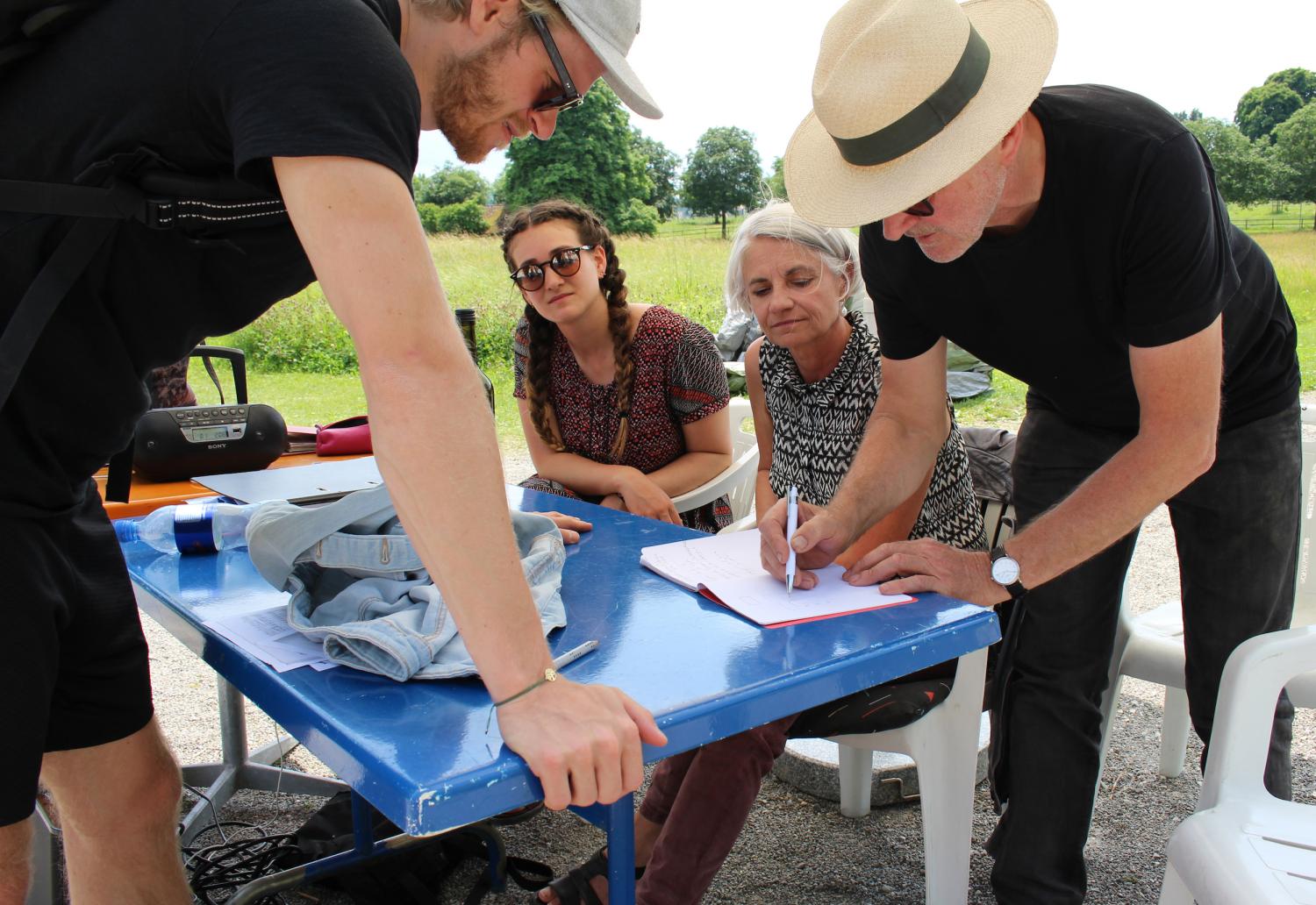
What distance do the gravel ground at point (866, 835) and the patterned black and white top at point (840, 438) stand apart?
72 cm

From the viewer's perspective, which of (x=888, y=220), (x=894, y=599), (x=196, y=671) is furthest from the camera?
(x=196, y=671)

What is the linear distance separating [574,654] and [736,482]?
1953 millimetres

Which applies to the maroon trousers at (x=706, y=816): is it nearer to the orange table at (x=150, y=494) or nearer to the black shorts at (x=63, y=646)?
the black shorts at (x=63, y=646)

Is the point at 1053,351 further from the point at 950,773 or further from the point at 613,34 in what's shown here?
the point at 613,34

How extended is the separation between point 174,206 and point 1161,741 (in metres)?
2.64

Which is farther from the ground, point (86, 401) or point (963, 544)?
point (86, 401)

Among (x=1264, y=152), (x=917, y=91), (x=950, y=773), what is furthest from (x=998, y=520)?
(x=1264, y=152)

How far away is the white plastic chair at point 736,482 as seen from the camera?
296 cm

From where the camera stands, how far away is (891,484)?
200cm

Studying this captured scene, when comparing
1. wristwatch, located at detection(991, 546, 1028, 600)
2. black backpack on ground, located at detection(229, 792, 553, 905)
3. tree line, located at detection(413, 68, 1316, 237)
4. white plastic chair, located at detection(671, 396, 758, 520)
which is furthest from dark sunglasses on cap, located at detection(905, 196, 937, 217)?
tree line, located at detection(413, 68, 1316, 237)

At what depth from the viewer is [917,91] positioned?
153cm

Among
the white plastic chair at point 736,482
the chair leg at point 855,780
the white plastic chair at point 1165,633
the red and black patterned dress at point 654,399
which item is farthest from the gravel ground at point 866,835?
the red and black patterned dress at point 654,399

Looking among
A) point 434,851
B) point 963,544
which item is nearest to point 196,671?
point 434,851

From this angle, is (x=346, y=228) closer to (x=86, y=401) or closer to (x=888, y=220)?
(x=86, y=401)
